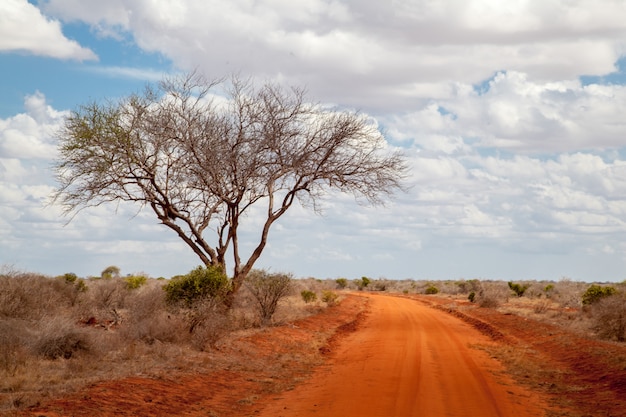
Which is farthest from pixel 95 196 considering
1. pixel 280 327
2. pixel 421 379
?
pixel 421 379

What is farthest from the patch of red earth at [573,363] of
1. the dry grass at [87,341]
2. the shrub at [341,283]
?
the shrub at [341,283]

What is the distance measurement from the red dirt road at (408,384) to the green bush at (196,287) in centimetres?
473

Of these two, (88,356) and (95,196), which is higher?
(95,196)

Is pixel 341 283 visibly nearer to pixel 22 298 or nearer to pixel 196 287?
pixel 196 287

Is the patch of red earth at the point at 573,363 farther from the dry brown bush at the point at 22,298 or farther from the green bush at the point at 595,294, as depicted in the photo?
the dry brown bush at the point at 22,298

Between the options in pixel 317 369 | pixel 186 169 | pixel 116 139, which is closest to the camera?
pixel 317 369

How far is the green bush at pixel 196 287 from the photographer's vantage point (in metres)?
21.5

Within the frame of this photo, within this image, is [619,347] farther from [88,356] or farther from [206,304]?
[88,356]

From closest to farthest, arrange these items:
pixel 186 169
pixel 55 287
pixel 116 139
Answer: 1. pixel 116 139
2. pixel 186 169
3. pixel 55 287

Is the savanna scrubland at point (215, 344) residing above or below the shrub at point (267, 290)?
below

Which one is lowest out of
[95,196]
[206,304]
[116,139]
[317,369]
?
[317,369]

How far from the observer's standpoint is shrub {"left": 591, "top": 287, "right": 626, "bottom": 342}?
2116cm

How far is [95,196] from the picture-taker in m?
23.8

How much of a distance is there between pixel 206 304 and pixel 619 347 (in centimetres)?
1236
